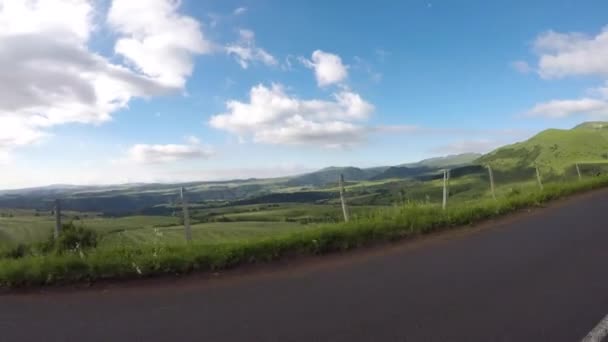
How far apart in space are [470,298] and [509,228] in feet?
20.9

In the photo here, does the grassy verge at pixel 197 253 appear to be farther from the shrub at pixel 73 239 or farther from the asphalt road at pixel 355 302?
the shrub at pixel 73 239

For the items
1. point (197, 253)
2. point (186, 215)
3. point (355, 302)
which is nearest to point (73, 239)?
point (186, 215)

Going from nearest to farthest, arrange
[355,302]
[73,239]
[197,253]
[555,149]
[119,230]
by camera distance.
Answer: [355,302] → [197,253] → [73,239] → [119,230] → [555,149]

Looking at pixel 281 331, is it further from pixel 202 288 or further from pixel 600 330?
pixel 600 330

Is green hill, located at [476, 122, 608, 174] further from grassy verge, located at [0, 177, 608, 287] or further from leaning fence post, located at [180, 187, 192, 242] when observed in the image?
leaning fence post, located at [180, 187, 192, 242]

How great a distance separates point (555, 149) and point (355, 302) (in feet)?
583

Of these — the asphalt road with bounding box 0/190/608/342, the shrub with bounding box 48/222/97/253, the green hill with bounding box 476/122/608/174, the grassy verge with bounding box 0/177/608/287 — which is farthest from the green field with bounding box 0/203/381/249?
the green hill with bounding box 476/122/608/174

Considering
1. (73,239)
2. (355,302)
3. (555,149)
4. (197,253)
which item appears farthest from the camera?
(555,149)

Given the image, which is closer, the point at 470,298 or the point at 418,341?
the point at 418,341

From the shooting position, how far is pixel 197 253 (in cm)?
699

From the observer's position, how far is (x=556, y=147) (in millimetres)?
155625

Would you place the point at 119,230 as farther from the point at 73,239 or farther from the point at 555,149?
the point at 555,149

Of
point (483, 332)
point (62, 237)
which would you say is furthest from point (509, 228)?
point (62, 237)

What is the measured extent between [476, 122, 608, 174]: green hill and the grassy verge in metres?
134
